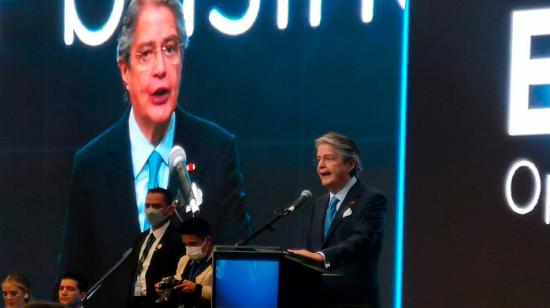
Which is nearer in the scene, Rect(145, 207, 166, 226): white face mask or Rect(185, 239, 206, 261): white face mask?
Rect(185, 239, 206, 261): white face mask

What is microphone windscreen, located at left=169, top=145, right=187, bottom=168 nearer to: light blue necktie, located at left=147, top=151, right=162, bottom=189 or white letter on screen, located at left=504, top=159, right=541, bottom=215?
light blue necktie, located at left=147, top=151, right=162, bottom=189

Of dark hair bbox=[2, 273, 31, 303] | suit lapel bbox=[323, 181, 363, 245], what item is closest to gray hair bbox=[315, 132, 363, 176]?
suit lapel bbox=[323, 181, 363, 245]

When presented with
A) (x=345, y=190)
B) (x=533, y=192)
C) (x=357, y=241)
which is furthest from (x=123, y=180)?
(x=533, y=192)

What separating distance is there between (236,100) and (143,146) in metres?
0.70

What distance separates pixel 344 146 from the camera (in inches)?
240

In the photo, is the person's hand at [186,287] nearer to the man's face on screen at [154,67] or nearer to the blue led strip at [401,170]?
the blue led strip at [401,170]

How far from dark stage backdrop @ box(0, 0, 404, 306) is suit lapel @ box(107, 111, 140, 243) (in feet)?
0.41

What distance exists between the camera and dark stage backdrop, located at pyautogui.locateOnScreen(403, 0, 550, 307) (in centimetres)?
580

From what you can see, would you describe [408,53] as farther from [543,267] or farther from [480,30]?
[543,267]

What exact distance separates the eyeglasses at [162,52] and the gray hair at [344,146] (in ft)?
3.89

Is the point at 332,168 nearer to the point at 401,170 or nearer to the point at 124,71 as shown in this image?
the point at 401,170

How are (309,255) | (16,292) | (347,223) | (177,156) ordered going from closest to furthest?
1. (309,255)
2. (347,223)
3. (16,292)
4. (177,156)

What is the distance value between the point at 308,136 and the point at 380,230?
743 mm

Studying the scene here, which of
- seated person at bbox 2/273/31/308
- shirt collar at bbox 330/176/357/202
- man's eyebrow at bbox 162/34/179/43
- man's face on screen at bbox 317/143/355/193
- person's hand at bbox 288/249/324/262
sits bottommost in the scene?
seated person at bbox 2/273/31/308
